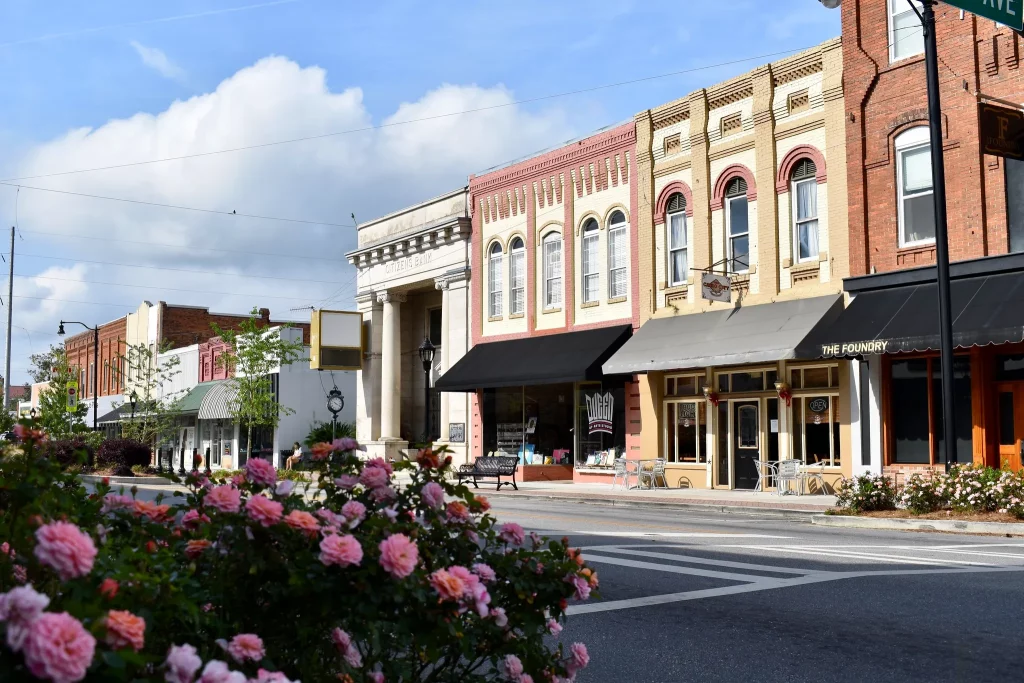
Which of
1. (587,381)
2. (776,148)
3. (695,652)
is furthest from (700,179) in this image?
(695,652)

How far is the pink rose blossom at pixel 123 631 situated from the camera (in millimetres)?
2342

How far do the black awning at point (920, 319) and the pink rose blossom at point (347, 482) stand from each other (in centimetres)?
1788

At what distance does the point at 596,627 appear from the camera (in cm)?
791

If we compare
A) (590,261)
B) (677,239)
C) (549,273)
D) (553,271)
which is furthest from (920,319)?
(549,273)

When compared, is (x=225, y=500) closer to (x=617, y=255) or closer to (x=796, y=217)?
(x=796, y=217)

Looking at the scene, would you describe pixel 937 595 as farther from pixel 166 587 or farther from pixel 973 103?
pixel 973 103

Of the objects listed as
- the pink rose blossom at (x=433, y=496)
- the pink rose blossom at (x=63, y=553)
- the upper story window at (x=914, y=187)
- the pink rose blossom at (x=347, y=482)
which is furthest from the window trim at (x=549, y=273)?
the pink rose blossom at (x=63, y=553)

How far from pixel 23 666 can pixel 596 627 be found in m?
6.07

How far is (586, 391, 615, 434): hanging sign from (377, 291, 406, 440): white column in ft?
36.1

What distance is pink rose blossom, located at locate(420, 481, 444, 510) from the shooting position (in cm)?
410

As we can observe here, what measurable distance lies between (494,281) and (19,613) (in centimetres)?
3343

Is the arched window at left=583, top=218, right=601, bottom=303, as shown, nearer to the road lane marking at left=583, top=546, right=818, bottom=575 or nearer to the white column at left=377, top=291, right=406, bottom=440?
the white column at left=377, top=291, right=406, bottom=440

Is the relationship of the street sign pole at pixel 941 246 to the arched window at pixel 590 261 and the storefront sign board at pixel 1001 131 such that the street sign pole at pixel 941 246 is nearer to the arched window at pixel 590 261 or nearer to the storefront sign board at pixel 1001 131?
the storefront sign board at pixel 1001 131

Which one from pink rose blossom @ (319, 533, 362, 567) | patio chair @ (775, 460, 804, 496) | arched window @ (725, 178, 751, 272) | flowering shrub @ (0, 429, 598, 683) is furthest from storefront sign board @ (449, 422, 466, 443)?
pink rose blossom @ (319, 533, 362, 567)
